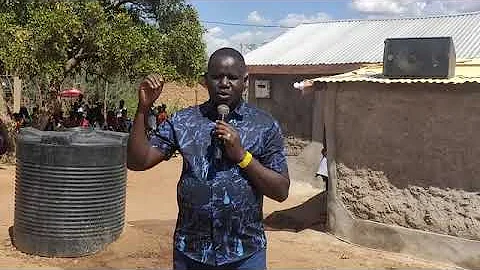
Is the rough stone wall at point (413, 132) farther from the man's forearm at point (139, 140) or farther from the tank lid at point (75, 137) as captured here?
the man's forearm at point (139, 140)

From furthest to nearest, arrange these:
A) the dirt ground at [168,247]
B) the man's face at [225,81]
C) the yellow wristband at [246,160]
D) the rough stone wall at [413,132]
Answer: the rough stone wall at [413,132] → the dirt ground at [168,247] → the man's face at [225,81] → the yellow wristband at [246,160]

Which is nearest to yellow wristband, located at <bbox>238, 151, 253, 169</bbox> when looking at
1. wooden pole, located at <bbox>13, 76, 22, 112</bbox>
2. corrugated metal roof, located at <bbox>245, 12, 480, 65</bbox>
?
corrugated metal roof, located at <bbox>245, 12, 480, 65</bbox>

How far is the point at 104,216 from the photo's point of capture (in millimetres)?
5891

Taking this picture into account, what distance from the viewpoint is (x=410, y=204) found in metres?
6.84

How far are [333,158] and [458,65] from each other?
6.02 ft

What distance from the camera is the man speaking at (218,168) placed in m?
2.38

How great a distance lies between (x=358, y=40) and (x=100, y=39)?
5.05 meters

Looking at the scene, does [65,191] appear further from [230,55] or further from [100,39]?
[100,39]

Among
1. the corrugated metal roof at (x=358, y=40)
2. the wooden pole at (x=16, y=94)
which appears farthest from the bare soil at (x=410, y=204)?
the wooden pole at (x=16, y=94)

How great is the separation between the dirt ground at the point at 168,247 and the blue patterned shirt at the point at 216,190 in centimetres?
353

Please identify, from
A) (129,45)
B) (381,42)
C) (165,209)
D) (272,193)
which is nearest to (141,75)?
(129,45)

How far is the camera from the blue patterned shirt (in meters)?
2.38

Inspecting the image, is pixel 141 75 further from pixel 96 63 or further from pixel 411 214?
pixel 411 214

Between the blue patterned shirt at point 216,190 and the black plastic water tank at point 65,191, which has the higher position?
the blue patterned shirt at point 216,190
